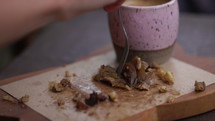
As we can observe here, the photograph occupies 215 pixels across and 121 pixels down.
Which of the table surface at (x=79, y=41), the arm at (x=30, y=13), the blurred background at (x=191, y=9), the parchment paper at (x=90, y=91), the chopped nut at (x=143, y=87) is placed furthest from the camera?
the blurred background at (x=191, y=9)

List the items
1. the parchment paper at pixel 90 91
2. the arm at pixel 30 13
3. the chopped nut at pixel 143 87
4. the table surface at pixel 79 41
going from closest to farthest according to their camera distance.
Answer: the arm at pixel 30 13 → the parchment paper at pixel 90 91 → the chopped nut at pixel 143 87 → the table surface at pixel 79 41

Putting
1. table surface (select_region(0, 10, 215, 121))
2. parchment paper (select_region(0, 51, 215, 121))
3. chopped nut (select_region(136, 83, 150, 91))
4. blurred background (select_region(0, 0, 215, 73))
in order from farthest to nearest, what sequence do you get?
blurred background (select_region(0, 0, 215, 73)), table surface (select_region(0, 10, 215, 121)), chopped nut (select_region(136, 83, 150, 91)), parchment paper (select_region(0, 51, 215, 121))

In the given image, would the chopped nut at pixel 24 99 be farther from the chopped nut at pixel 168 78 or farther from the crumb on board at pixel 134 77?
the chopped nut at pixel 168 78

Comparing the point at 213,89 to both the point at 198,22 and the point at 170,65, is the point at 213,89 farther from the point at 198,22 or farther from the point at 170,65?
the point at 198,22

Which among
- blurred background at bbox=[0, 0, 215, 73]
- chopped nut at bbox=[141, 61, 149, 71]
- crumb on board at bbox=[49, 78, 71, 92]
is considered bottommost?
blurred background at bbox=[0, 0, 215, 73]

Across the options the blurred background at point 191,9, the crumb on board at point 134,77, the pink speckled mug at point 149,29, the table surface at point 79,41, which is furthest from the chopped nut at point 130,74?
the blurred background at point 191,9

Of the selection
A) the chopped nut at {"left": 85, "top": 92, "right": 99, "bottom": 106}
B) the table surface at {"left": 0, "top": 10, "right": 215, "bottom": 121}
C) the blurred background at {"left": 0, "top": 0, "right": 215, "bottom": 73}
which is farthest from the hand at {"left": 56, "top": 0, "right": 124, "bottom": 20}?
the blurred background at {"left": 0, "top": 0, "right": 215, "bottom": 73}

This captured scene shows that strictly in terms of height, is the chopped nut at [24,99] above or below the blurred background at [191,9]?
above

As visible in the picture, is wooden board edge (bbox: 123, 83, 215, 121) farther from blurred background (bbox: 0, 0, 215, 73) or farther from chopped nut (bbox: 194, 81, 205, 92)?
blurred background (bbox: 0, 0, 215, 73)
